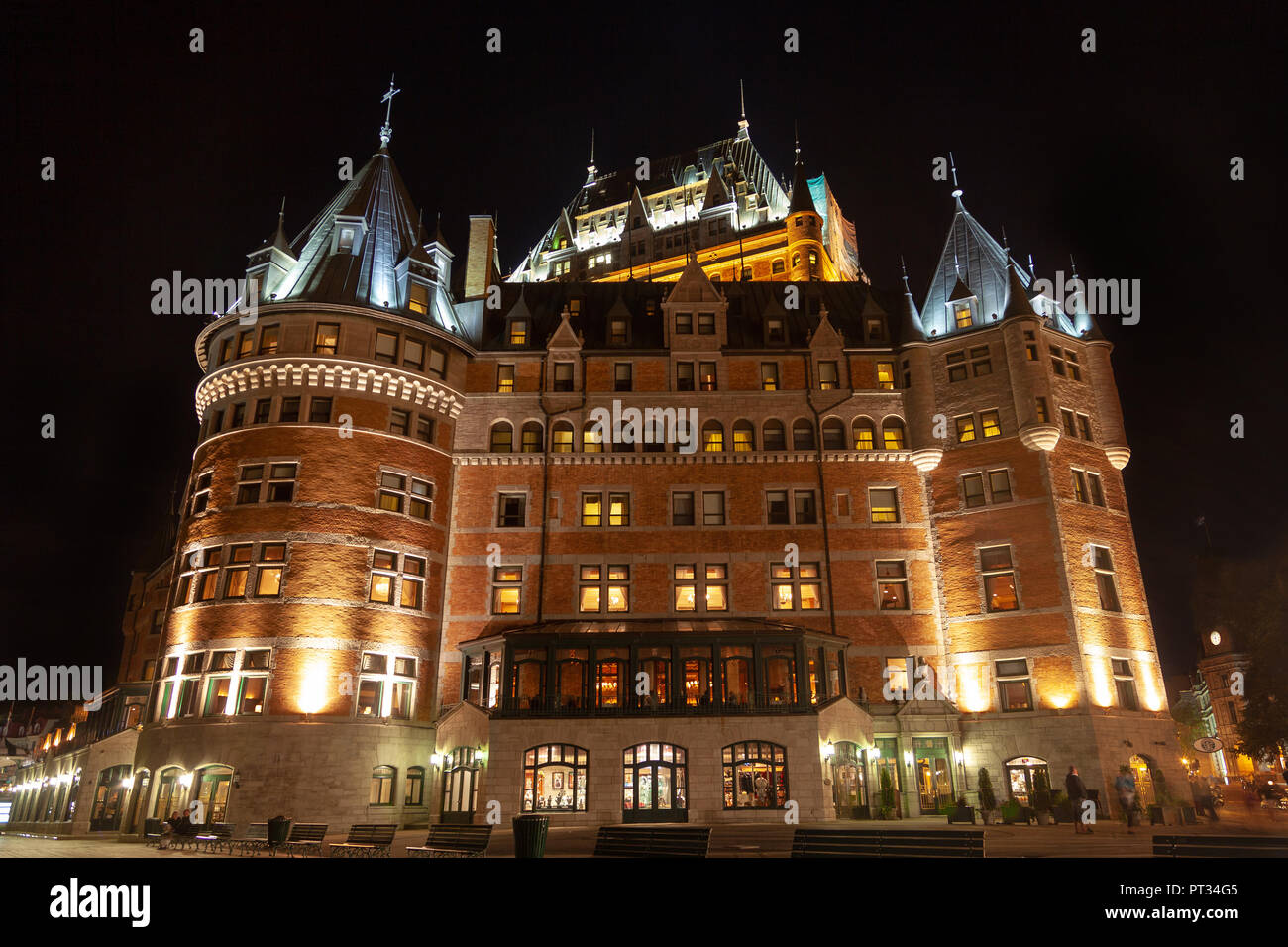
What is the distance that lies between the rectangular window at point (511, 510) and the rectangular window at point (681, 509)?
7.32 m

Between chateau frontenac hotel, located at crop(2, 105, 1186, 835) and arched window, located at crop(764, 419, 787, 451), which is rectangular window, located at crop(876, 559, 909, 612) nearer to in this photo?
chateau frontenac hotel, located at crop(2, 105, 1186, 835)

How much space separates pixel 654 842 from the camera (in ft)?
51.3

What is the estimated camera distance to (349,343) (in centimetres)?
4003

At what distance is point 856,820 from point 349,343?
30.9 meters

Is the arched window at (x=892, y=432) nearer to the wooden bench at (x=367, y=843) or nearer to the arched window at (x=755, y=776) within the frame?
the arched window at (x=755, y=776)

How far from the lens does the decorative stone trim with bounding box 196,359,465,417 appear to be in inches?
1544

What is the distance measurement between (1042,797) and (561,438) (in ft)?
88.5

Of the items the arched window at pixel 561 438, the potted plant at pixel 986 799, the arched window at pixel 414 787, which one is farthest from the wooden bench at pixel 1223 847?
the arched window at pixel 561 438

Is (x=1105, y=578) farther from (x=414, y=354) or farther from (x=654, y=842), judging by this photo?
(x=414, y=354)

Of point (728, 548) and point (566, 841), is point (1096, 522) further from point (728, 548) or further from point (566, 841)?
point (566, 841)

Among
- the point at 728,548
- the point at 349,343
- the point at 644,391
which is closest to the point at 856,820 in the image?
the point at 728,548

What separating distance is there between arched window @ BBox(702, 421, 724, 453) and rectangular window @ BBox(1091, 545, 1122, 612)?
1811 cm

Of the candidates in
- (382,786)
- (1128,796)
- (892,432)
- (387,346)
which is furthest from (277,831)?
(892,432)
